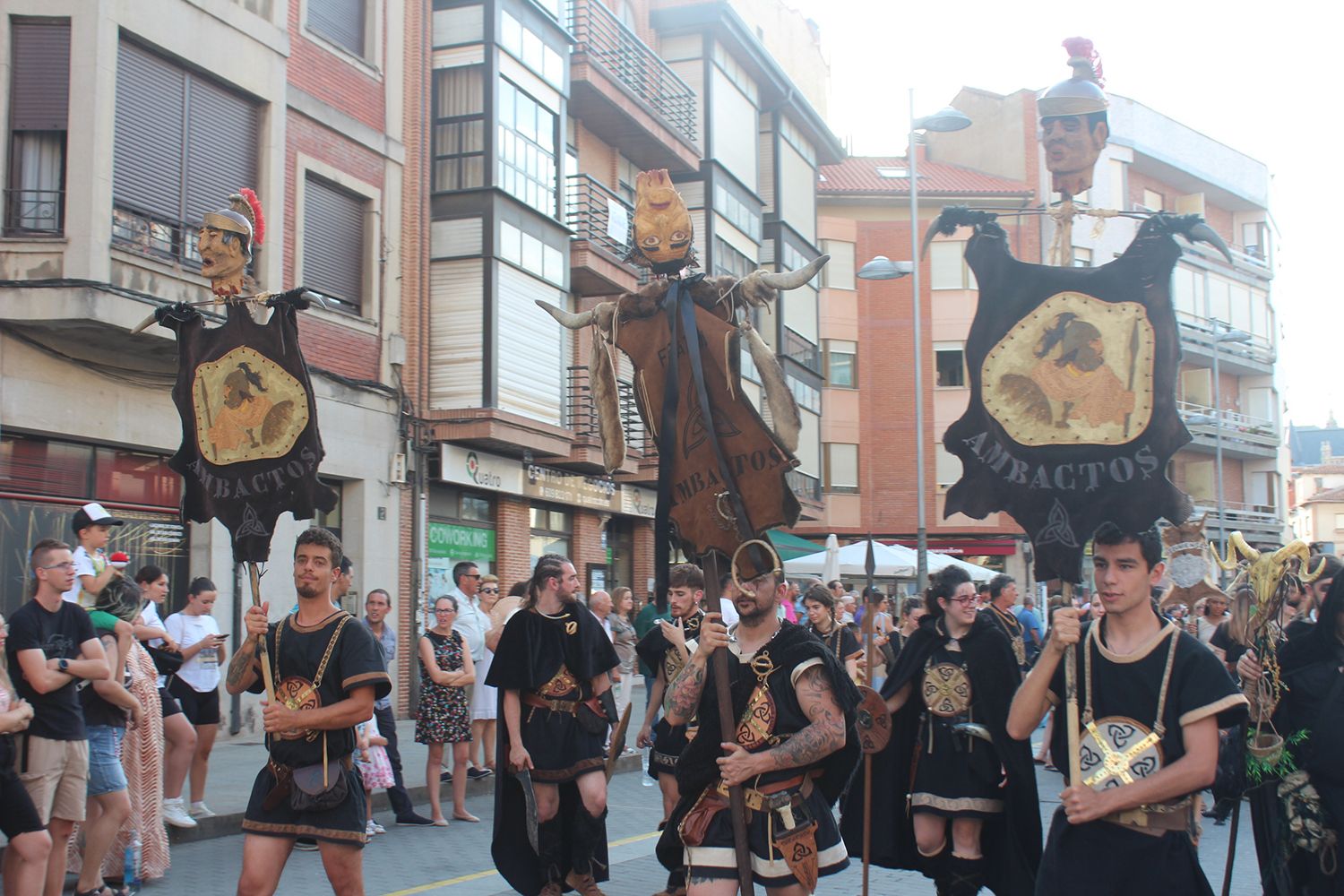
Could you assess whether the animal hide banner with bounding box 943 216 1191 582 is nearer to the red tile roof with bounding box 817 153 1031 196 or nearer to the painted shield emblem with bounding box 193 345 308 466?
the painted shield emblem with bounding box 193 345 308 466

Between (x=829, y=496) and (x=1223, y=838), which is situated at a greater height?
(x=829, y=496)

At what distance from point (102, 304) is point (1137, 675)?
1185 centimetres

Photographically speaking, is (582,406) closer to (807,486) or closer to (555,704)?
(807,486)

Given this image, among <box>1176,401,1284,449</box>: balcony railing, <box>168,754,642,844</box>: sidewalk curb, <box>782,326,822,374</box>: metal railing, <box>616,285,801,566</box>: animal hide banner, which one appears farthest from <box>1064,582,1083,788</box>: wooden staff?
<box>1176,401,1284,449</box>: balcony railing

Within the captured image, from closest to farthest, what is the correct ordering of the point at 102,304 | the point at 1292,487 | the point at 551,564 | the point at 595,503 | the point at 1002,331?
the point at 1002,331, the point at 551,564, the point at 102,304, the point at 595,503, the point at 1292,487

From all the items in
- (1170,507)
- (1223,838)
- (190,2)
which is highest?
(190,2)

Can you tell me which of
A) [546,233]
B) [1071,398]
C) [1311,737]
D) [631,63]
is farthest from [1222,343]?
[1071,398]

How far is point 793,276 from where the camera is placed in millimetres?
5324

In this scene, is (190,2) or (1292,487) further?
(1292,487)

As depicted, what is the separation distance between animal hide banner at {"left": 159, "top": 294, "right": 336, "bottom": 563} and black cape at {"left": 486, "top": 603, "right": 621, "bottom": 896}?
4.97 feet

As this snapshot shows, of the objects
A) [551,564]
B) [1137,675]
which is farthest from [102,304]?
[1137,675]

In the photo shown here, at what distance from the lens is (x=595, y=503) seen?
2619 centimetres

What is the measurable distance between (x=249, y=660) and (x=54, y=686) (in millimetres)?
1333

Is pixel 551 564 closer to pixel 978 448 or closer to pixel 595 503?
pixel 978 448
